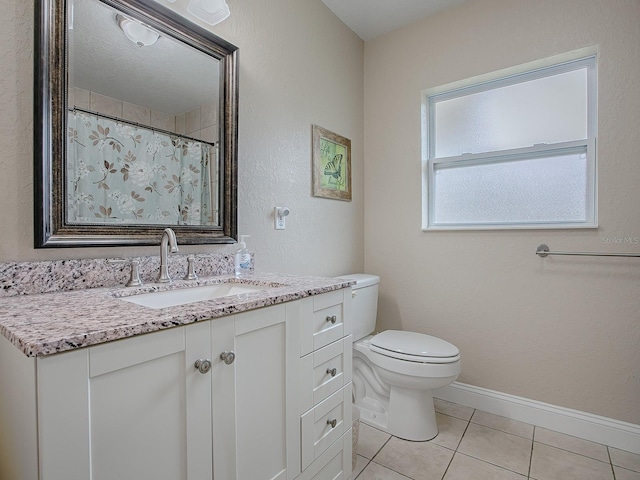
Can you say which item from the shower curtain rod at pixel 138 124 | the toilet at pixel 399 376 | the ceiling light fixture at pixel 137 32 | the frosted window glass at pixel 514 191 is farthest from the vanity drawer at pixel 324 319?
the frosted window glass at pixel 514 191

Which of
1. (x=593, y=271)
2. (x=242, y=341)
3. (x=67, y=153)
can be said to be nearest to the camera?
(x=242, y=341)

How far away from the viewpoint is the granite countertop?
607 millimetres

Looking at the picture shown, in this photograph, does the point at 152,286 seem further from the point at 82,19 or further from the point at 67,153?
the point at 82,19

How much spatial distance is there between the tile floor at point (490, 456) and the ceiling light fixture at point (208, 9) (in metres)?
2.07

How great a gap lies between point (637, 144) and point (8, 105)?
256cm

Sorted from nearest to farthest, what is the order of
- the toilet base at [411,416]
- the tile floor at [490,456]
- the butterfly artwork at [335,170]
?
the tile floor at [490,456] < the toilet base at [411,416] < the butterfly artwork at [335,170]

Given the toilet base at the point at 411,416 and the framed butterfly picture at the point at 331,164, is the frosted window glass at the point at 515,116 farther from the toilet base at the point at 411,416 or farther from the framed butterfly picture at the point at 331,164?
the toilet base at the point at 411,416

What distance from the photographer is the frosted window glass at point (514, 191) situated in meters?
1.90

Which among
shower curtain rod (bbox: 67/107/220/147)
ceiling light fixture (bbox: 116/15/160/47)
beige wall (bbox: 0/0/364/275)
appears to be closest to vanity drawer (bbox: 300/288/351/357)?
beige wall (bbox: 0/0/364/275)

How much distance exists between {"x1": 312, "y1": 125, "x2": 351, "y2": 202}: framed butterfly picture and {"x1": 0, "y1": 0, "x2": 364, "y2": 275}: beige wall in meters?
0.06

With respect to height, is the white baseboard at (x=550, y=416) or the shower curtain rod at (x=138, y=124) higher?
the shower curtain rod at (x=138, y=124)

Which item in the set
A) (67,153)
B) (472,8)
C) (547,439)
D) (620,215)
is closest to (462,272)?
(620,215)

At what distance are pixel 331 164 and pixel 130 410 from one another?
181 cm

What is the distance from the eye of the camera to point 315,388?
Answer: 1191 millimetres
